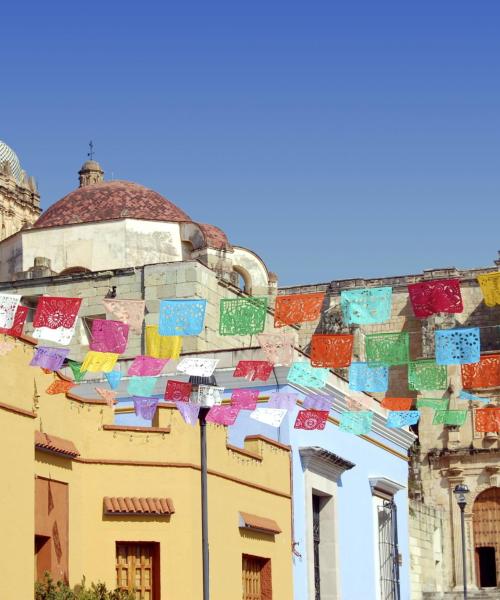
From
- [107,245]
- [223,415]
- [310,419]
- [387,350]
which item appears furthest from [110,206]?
[387,350]

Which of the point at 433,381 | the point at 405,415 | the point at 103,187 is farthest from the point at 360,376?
the point at 103,187

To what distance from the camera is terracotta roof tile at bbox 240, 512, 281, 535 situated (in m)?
21.5

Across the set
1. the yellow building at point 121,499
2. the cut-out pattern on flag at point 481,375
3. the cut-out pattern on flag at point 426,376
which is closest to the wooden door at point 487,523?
the cut-out pattern on flag at point 481,375

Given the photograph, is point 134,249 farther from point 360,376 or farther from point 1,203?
point 1,203

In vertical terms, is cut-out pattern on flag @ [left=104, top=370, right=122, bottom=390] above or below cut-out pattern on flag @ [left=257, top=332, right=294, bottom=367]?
below

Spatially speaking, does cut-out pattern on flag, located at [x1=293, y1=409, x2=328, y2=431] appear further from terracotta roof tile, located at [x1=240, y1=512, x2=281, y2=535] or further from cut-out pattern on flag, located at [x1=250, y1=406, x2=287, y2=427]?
terracotta roof tile, located at [x1=240, y1=512, x2=281, y2=535]

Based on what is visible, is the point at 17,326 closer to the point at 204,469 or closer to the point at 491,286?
the point at 204,469

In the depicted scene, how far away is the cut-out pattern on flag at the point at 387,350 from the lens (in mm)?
21578

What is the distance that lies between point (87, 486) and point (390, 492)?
11.1 m

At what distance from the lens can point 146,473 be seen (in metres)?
19.7

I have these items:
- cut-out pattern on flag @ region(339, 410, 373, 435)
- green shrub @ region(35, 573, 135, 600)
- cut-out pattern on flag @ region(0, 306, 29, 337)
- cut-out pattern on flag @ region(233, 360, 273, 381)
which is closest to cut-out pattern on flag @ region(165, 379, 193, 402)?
cut-out pattern on flag @ region(233, 360, 273, 381)

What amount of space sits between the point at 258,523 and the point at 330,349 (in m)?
2.90

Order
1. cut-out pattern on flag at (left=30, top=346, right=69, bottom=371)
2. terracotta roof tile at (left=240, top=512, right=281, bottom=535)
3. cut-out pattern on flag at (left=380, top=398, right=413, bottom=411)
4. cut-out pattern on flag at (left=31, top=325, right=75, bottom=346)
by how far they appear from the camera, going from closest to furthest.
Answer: cut-out pattern on flag at (left=30, top=346, right=69, bottom=371)
cut-out pattern on flag at (left=31, top=325, right=75, bottom=346)
terracotta roof tile at (left=240, top=512, right=281, bottom=535)
cut-out pattern on flag at (left=380, top=398, right=413, bottom=411)

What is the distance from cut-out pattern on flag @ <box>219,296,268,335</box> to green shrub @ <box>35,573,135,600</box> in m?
4.51
